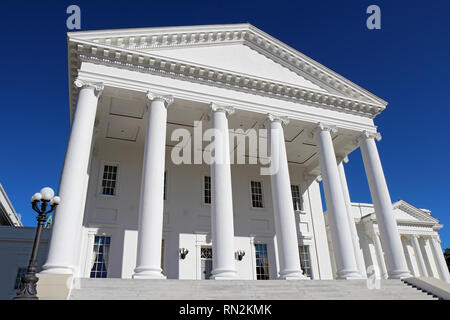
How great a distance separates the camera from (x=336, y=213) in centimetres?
1730

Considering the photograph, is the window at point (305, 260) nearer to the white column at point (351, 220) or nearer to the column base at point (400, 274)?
the white column at point (351, 220)

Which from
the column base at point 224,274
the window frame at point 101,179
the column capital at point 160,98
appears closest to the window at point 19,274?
the window frame at point 101,179

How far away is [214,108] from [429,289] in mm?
13176

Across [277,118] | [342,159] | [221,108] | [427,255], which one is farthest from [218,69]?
[427,255]

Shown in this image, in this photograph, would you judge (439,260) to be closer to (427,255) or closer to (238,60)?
(427,255)

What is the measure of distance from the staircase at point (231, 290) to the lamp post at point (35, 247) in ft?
6.09

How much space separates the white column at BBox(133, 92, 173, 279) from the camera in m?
13.1

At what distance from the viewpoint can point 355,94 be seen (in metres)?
21.7

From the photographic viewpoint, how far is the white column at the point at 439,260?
111ft

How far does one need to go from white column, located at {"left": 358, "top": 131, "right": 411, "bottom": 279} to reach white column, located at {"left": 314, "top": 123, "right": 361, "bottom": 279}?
2538 millimetres

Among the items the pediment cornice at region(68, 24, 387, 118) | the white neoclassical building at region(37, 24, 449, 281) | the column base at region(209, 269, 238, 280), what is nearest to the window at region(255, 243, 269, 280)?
the white neoclassical building at region(37, 24, 449, 281)

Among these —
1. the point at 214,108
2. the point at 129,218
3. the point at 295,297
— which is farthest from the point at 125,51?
the point at 295,297
